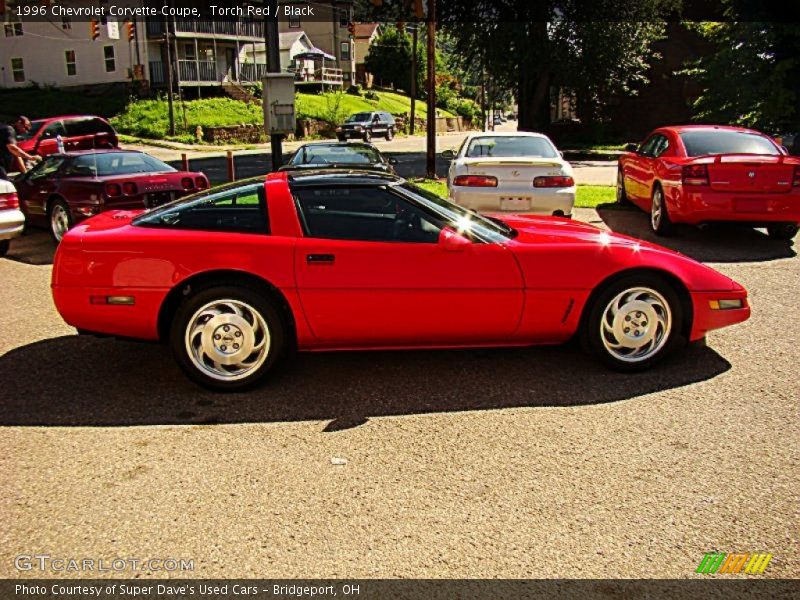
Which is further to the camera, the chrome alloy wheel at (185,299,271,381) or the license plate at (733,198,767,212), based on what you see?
the license plate at (733,198,767,212)

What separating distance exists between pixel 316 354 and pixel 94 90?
40.6m

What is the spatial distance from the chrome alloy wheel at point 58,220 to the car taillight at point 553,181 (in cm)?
617

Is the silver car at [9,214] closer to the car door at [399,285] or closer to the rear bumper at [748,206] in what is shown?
the car door at [399,285]

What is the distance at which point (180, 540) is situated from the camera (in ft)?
9.39

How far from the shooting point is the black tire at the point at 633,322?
457 centimetres

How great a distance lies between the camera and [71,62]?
41344mm

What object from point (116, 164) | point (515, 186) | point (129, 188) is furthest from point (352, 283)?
point (116, 164)

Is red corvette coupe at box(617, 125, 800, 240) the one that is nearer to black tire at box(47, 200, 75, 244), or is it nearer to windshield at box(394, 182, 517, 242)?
windshield at box(394, 182, 517, 242)

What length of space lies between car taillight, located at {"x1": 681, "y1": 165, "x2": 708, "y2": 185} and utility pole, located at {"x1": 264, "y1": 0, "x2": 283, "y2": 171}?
6.38m

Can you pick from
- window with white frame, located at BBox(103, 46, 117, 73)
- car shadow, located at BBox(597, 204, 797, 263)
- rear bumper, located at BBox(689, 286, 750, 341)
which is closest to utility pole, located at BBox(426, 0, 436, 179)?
car shadow, located at BBox(597, 204, 797, 263)

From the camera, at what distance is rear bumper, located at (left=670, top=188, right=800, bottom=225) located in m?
8.31

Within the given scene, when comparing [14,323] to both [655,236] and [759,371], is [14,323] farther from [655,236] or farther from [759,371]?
[655,236]

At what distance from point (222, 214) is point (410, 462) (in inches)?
81.9

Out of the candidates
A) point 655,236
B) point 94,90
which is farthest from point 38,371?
point 94,90
